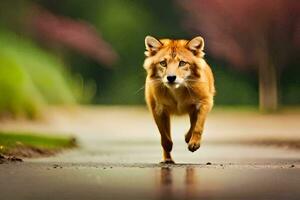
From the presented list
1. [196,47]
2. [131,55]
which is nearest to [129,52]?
[131,55]

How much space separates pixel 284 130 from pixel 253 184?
9.36 meters

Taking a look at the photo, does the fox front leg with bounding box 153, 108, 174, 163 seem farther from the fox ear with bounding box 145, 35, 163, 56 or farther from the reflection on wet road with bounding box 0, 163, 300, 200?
the fox ear with bounding box 145, 35, 163, 56

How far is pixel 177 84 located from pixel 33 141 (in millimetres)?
3916

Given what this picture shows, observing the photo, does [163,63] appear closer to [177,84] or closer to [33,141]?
[177,84]

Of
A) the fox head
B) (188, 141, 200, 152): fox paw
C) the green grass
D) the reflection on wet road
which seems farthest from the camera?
the green grass

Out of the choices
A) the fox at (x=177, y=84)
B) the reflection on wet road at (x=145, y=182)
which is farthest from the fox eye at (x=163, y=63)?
the reflection on wet road at (x=145, y=182)

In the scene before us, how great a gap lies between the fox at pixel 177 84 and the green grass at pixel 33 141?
1.90 metres

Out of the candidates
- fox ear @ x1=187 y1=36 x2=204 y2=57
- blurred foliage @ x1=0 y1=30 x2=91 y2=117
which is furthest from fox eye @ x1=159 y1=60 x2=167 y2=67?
blurred foliage @ x1=0 y1=30 x2=91 y2=117

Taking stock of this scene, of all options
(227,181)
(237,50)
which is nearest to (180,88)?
(227,181)

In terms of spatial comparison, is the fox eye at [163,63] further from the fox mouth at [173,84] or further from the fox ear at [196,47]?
the fox ear at [196,47]

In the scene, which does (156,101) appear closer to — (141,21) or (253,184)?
(253,184)

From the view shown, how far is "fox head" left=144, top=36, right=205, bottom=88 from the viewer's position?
985 centimetres

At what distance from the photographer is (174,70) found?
9.84 m

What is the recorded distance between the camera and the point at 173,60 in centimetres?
991
